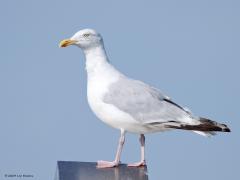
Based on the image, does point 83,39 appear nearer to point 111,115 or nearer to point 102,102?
point 102,102

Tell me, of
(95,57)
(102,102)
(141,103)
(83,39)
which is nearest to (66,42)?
(83,39)

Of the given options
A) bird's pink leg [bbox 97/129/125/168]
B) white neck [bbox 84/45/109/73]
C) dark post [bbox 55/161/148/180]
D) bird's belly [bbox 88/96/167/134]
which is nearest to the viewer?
dark post [bbox 55/161/148/180]

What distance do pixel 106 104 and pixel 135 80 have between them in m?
0.50

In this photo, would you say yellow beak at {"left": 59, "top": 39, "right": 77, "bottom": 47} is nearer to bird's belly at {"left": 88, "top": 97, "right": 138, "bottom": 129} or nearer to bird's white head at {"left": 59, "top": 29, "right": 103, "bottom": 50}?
bird's white head at {"left": 59, "top": 29, "right": 103, "bottom": 50}

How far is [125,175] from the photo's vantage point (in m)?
9.48

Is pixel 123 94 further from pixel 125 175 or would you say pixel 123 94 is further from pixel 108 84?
pixel 125 175

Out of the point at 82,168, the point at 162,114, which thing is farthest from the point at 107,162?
the point at 162,114

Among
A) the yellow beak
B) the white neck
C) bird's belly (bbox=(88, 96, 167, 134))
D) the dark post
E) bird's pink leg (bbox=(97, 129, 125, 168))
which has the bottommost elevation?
the dark post

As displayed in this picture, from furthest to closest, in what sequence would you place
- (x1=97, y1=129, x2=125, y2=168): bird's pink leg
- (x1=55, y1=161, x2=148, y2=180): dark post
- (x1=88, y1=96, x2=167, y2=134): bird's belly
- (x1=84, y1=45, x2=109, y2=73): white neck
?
(x1=84, y1=45, x2=109, y2=73): white neck → (x1=97, y1=129, x2=125, y2=168): bird's pink leg → (x1=88, y1=96, x2=167, y2=134): bird's belly → (x1=55, y1=161, x2=148, y2=180): dark post

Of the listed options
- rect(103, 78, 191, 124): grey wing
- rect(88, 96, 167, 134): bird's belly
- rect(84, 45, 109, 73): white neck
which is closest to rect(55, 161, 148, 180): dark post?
rect(88, 96, 167, 134): bird's belly

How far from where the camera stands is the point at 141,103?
9.55 metres

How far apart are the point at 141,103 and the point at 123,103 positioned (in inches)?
7.9

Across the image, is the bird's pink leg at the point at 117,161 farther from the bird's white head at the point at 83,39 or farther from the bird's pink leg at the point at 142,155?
the bird's white head at the point at 83,39

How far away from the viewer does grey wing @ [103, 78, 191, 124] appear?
9445 mm
